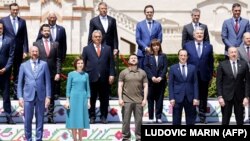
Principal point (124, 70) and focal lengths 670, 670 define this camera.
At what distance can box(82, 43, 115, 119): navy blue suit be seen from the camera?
12.8 metres

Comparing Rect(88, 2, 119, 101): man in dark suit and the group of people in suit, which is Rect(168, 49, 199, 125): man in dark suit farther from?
Rect(88, 2, 119, 101): man in dark suit

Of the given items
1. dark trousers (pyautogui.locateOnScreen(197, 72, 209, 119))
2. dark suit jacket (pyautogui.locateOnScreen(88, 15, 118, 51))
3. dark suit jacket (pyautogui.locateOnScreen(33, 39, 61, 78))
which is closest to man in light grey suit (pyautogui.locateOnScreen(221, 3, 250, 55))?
dark trousers (pyautogui.locateOnScreen(197, 72, 209, 119))

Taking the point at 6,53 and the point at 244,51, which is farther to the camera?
the point at 6,53

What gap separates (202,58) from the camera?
42.4 ft

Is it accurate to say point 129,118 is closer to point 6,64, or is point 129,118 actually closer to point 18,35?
point 6,64

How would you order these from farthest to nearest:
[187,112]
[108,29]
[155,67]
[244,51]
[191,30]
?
[108,29], [191,30], [155,67], [244,51], [187,112]

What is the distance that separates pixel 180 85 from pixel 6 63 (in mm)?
3389

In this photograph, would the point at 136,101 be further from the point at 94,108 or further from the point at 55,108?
the point at 55,108

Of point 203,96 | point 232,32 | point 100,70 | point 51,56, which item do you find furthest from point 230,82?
point 51,56

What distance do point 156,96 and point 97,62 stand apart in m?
1.36

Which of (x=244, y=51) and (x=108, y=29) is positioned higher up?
(x=108, y=29)

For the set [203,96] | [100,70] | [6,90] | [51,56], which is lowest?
[203,96]

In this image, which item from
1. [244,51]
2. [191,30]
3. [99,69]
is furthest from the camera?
[191,30]

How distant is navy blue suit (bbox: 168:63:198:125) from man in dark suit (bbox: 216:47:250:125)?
493 mm
